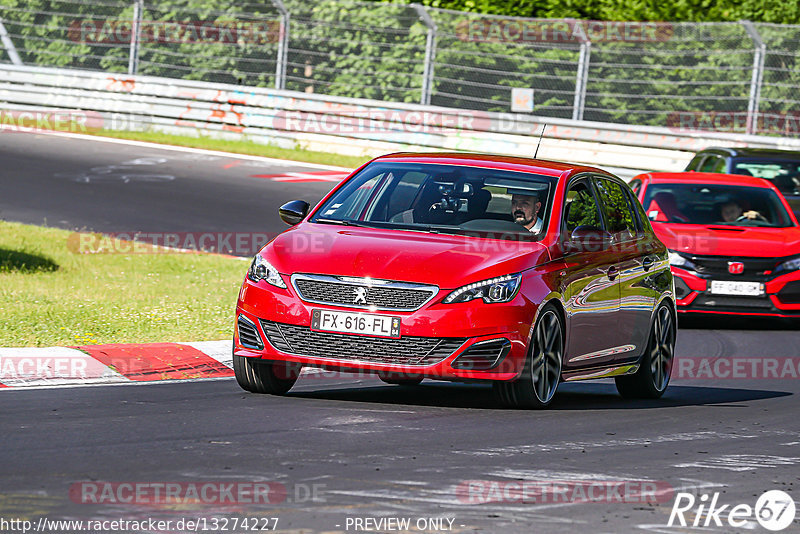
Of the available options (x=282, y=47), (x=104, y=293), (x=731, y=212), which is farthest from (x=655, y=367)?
(x=282, y=47)

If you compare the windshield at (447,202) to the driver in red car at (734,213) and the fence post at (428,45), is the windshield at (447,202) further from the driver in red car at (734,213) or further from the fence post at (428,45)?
the fence post at (428,45)

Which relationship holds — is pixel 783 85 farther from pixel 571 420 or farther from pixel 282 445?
pixel 282 445

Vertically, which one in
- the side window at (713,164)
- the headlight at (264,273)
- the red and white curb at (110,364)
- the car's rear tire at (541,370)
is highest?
the headlight at (264,273)

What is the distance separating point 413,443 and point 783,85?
18979 mm

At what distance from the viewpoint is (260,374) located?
9.68 m

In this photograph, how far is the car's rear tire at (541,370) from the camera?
30.8 feet

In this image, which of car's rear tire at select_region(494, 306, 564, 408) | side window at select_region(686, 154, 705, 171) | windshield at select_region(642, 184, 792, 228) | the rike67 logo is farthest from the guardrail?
the rike67 logo

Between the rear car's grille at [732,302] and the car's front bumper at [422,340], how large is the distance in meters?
6.84

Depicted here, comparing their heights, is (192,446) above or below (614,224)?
below

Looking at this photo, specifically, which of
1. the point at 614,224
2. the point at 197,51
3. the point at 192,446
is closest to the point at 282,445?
the point at 192,446

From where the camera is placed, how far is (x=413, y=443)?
8039 millimetres

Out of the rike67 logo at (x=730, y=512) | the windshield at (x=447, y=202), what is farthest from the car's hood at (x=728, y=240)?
the rike67 logo at (x=730, y=512)

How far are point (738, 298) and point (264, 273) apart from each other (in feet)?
25.1

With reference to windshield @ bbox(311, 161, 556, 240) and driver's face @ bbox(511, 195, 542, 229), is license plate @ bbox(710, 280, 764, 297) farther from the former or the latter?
driver's face @ bbox(511, 195, 542, 229)
